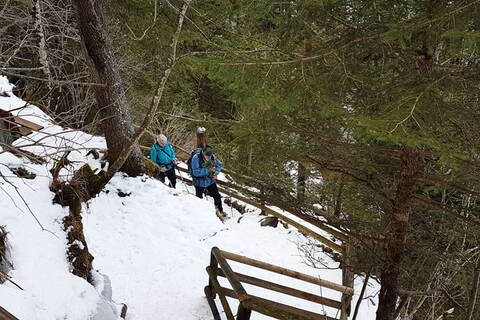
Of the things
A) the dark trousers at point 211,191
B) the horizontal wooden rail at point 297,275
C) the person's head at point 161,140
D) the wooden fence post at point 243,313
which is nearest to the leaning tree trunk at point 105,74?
the person's head at point 161,140

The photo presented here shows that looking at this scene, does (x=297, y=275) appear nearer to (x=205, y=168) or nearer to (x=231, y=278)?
(x=231, y=278)

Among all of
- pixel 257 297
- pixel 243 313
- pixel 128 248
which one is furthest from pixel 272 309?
pixel 128 248

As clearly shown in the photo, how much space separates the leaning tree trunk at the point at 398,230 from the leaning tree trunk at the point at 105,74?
16.0 feet

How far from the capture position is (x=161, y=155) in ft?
30.3

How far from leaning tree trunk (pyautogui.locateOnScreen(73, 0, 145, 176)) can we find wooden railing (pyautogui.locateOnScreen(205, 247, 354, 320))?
3450mm

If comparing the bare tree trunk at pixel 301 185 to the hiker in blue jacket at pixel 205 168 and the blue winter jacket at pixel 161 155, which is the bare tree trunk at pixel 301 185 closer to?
the hiker in blue jacket at pixel 205 168

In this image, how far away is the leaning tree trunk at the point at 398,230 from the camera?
4207mm

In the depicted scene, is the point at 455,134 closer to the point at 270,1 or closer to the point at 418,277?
the point at 418,277

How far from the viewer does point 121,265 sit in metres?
6.43

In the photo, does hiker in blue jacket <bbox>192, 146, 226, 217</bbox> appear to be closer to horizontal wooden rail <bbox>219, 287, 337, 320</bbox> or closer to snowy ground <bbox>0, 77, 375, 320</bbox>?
snowy ground <bbox>0, 77, 375, 320</bbox>

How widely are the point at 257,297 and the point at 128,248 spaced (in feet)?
11.1

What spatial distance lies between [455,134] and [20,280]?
4.99 meters

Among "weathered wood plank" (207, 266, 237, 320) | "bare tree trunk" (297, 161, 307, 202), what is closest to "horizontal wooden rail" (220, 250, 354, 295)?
"weathered wood plank" (207, 266, 237, 320)

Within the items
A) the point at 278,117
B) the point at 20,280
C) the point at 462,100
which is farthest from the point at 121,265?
the point at 462,100
